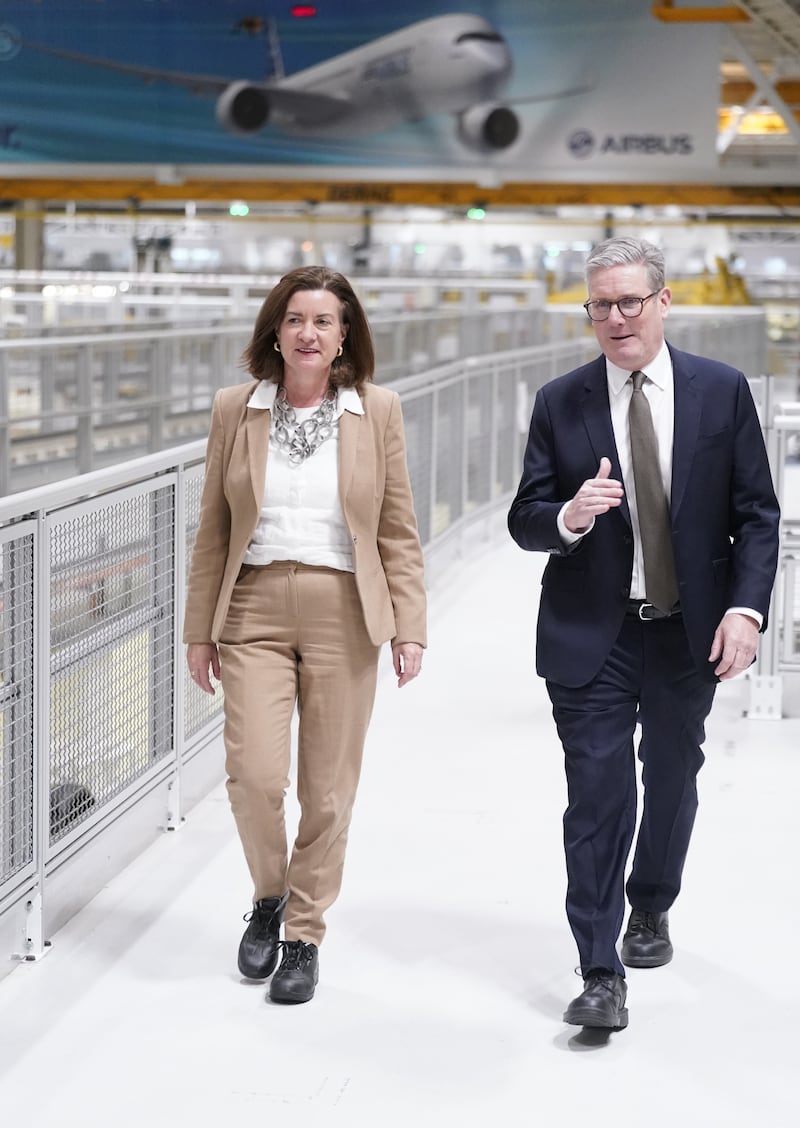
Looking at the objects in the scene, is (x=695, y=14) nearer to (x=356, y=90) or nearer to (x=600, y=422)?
(x=356, y=90)

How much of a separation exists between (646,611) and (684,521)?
0.20 metres

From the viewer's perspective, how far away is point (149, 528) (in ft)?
14.9

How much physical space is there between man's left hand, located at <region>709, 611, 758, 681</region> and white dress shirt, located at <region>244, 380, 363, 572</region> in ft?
2.49

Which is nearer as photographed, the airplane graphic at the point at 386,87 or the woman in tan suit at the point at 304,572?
the woman in tan suit at the point at 304,572

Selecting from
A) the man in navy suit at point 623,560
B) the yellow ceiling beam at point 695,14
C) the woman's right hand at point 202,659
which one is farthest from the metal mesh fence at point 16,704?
the yellow ceiling beam at point 695,14

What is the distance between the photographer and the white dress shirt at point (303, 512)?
3348 mm

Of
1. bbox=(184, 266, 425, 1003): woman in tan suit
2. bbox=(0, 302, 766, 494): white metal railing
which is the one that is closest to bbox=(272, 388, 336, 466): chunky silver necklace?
bbox=(184, 266, 425, 1003): woman in tan suit

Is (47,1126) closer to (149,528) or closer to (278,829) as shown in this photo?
(278,829)

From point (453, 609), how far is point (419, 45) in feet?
44.5

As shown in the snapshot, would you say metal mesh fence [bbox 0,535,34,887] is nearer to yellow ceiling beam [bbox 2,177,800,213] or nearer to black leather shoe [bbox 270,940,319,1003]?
black leather shoe [bbox 270,940,319,1003]

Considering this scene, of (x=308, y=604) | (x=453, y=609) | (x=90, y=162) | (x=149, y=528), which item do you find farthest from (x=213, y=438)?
(x=90, y=162)

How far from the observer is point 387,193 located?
75.9 feet

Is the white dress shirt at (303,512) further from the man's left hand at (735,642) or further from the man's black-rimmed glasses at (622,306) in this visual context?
the man's left hand at (735,642)

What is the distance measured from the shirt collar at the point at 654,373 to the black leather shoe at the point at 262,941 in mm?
1345
